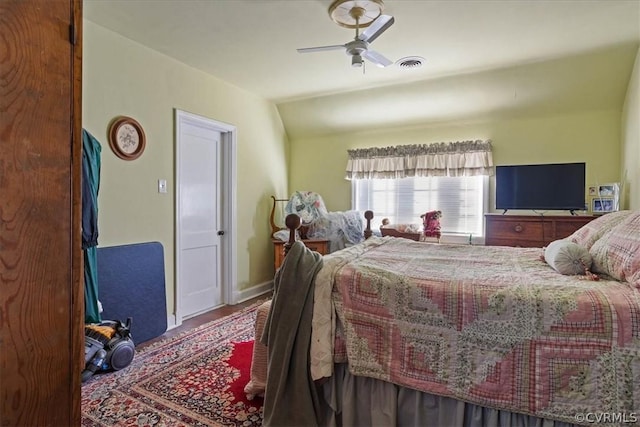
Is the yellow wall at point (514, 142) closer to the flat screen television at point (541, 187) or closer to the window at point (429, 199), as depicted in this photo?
the window at point (429, 199)

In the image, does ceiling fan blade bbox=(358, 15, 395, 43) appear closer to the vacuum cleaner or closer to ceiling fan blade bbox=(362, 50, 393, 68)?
ceiling fan blade bbox=(362, 50, 393, 68)

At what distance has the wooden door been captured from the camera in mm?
897

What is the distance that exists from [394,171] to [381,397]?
3398 millimetres

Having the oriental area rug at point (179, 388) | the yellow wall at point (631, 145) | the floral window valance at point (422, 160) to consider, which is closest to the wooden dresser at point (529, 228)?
the yellow wall at point (631, 145)

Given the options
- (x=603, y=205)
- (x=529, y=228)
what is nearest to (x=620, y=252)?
(x=529, y=228)

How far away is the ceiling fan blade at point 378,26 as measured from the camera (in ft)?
7.06

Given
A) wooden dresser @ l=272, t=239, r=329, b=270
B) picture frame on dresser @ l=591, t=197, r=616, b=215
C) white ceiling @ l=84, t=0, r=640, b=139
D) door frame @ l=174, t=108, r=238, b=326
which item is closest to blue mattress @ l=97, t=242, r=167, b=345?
door frame @ l=174, t=108, r=238, b=326

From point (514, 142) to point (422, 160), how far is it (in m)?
1.04

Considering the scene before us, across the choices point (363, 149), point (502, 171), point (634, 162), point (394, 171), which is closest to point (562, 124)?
point (502, 171)

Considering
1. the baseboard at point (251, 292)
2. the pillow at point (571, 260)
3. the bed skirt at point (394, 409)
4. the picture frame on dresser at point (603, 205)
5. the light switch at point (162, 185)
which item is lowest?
the baseboard at point (251, 292)

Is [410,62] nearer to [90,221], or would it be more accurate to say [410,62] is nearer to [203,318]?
[90,221]

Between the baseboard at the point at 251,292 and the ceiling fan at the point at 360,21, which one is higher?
the ceiling fan at the point at 360,21

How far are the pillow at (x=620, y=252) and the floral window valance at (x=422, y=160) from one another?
244 cm

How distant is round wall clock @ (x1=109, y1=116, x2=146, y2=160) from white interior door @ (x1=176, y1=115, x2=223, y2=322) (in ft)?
1.33
